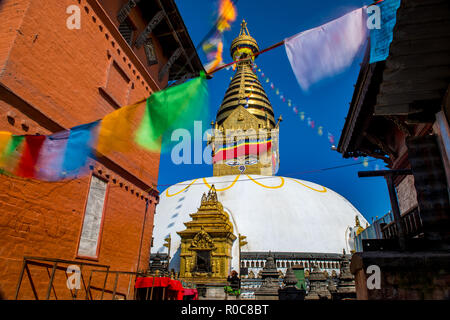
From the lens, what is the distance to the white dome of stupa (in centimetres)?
2053

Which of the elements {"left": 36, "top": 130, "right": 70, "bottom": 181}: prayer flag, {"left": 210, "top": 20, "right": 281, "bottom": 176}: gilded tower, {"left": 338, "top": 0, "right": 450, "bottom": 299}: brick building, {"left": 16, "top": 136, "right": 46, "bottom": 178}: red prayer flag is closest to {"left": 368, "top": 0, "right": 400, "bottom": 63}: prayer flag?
{"left": 338, "top": 0, "right": 450, "bottom": 299}: brick building

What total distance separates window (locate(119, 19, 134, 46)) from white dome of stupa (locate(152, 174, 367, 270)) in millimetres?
14098

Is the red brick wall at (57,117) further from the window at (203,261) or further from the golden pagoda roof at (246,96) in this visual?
the golden pagoda roof at (246,96)

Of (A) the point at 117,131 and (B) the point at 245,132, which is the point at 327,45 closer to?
(A) the point at 117,131

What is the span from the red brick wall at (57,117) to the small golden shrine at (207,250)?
27.7 ft

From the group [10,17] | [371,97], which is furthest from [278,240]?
[10,17]

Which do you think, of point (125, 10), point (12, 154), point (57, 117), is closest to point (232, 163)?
point (125, 10)

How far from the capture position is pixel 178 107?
555 cm

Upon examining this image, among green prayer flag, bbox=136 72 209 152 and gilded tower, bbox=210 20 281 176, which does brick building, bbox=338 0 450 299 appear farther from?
gilded tower, bbox=210 20 281 176

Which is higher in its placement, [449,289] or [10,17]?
[10,17]

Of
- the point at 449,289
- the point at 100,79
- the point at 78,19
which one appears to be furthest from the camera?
the point at 100,79

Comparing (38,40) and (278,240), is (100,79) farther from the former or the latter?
(278,240)

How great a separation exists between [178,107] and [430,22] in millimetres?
4010

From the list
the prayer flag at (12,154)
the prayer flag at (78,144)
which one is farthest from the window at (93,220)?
the prayer flag at (12,154)
